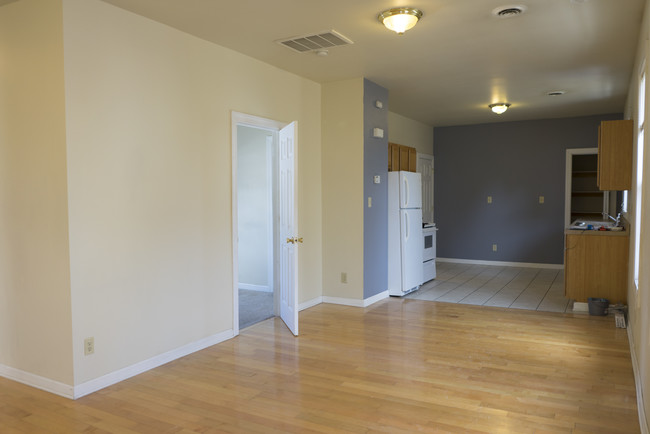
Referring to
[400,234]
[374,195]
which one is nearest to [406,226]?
[400,234]

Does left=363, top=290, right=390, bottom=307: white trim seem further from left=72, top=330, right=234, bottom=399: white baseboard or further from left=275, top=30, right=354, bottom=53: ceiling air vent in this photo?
left=275, top=30, right=354, bottom=53: ceiling air vent

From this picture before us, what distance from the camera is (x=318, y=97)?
19.0ft

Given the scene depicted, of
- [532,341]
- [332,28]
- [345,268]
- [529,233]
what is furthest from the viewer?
[529,233]

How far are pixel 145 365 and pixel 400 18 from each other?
3153 mm

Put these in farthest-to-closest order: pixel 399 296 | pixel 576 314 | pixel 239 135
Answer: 1. pixel 239 135
2. pixel 399 296
3. pixel 576 314

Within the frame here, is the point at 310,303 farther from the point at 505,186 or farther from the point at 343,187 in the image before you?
the point at 505,186

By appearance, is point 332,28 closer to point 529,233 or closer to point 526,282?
point 526,282

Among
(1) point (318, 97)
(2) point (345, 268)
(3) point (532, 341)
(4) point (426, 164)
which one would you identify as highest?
(1) point (318, 97)

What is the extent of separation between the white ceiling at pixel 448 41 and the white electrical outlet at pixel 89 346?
231cm

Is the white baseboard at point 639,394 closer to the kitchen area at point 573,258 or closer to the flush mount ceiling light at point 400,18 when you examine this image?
the kitchen area at point 573,258

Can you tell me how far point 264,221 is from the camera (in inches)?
261

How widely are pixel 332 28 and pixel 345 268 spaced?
9.27 ft

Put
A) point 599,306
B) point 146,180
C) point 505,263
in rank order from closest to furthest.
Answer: point 146,180, point 599,306, point 505,263

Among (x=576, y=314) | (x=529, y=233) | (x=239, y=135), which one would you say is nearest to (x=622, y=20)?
(x=576, y=314)
